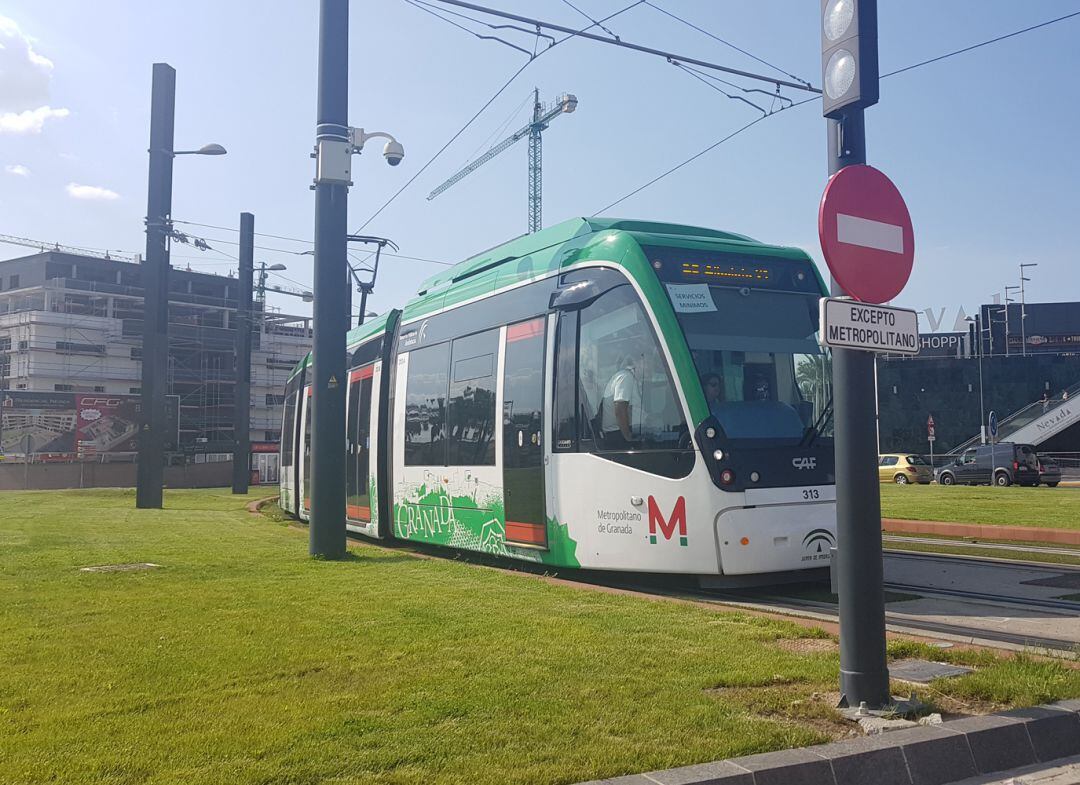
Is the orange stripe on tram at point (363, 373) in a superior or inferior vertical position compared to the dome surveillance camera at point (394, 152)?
inferior

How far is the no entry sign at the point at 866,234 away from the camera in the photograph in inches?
184

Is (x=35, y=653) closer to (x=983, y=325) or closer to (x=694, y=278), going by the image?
(x=694, y=278)

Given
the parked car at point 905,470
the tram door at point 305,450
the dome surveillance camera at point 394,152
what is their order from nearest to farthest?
1. the dome surveillance camera at point 394,152
2. the tram door at point 305,450
3. the parked car at point 905,470

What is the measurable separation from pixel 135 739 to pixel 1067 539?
14.1 m

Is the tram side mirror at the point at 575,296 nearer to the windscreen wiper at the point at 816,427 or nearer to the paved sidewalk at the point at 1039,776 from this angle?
the windscreen wiper at the point at 816,427

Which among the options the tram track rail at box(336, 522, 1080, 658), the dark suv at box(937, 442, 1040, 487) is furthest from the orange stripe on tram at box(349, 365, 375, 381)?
the dark suv at box(937, 442, 1040, 487)

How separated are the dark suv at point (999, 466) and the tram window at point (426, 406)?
31.3 m

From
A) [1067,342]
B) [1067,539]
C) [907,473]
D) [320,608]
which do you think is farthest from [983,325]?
[320,608]

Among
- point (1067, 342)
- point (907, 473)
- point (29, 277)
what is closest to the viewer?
point (907, 473)

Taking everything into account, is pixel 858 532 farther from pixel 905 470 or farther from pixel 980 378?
pixel 980 378

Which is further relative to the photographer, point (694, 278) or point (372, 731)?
point (694, 278)

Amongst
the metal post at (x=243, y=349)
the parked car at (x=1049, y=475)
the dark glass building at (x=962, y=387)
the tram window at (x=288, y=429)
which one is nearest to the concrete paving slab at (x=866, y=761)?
the tram window at (x=288, y=429)

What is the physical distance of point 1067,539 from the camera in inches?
570

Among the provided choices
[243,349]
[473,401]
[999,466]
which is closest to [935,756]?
[473,401]
